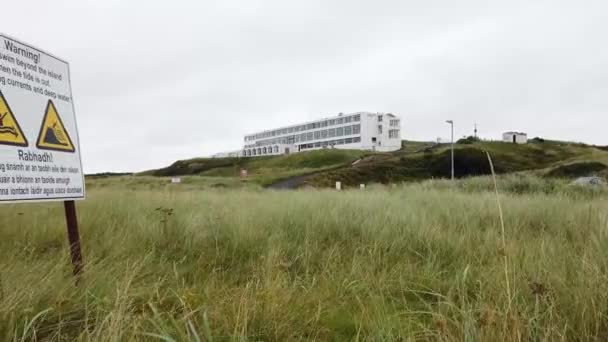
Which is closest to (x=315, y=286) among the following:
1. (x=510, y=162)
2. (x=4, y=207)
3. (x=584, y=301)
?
(x=584, y=301)

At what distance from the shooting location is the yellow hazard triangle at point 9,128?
2.56m

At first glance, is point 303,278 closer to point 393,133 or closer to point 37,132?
point 37,132

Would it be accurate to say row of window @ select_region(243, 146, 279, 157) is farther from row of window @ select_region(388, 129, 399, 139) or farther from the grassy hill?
row of window @ select_region(388, 129, 399, 139)

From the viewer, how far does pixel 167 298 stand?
2.84 meters

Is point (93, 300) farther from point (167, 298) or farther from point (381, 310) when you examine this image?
point (381, 310)

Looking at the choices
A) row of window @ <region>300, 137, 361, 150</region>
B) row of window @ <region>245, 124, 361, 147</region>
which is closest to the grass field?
row of window @ <region>300, 137, 361, 150</region>

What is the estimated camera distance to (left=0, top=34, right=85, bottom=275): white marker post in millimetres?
2598

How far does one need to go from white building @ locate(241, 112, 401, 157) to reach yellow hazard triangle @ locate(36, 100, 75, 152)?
9891 cm

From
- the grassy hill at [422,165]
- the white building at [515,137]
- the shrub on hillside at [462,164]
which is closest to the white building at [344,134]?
the grassy hill at [422,165]

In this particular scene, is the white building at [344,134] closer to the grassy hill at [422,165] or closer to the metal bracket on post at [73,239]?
the grassy hill at [422,165]

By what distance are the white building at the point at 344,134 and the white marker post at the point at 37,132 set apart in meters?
98.8

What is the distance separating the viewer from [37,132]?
113 inches

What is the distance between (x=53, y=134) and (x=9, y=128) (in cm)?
46

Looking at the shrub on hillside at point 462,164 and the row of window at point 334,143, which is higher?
the row of window at point 334,143
